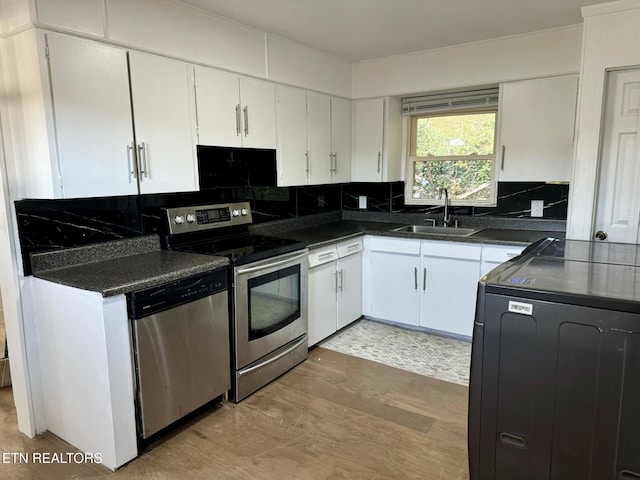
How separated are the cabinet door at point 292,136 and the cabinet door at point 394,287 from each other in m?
0.99

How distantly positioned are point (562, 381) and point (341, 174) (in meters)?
2.94

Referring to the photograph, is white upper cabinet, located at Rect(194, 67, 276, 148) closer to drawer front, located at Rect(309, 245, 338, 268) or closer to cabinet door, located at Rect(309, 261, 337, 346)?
drawer front, located at Rect(309, 245, 338, 268)

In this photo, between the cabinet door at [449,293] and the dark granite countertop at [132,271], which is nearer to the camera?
the dark granite countertop at [132,271]

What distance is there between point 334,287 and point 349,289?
0.80 feet

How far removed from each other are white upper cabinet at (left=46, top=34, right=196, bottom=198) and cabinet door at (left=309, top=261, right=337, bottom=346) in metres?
1.20

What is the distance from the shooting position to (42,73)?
1.98 meters

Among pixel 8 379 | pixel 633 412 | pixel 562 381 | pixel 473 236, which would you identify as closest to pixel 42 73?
pixel 8 379

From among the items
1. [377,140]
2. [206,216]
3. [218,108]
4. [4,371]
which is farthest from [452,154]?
[4,371]

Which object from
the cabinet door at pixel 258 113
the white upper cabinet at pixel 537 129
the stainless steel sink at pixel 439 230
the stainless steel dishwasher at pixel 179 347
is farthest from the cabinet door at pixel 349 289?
the white upper cabinet at pixel 537 129

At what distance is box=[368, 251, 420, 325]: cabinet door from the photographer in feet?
12.1

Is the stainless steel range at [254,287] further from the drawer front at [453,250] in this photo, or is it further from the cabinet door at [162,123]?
the drawer front at [453,250]

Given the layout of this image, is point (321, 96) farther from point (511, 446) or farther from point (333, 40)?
point (511, 446)

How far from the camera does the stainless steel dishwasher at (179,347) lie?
2.08 metres

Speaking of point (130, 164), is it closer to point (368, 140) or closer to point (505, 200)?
point (368, 140)
